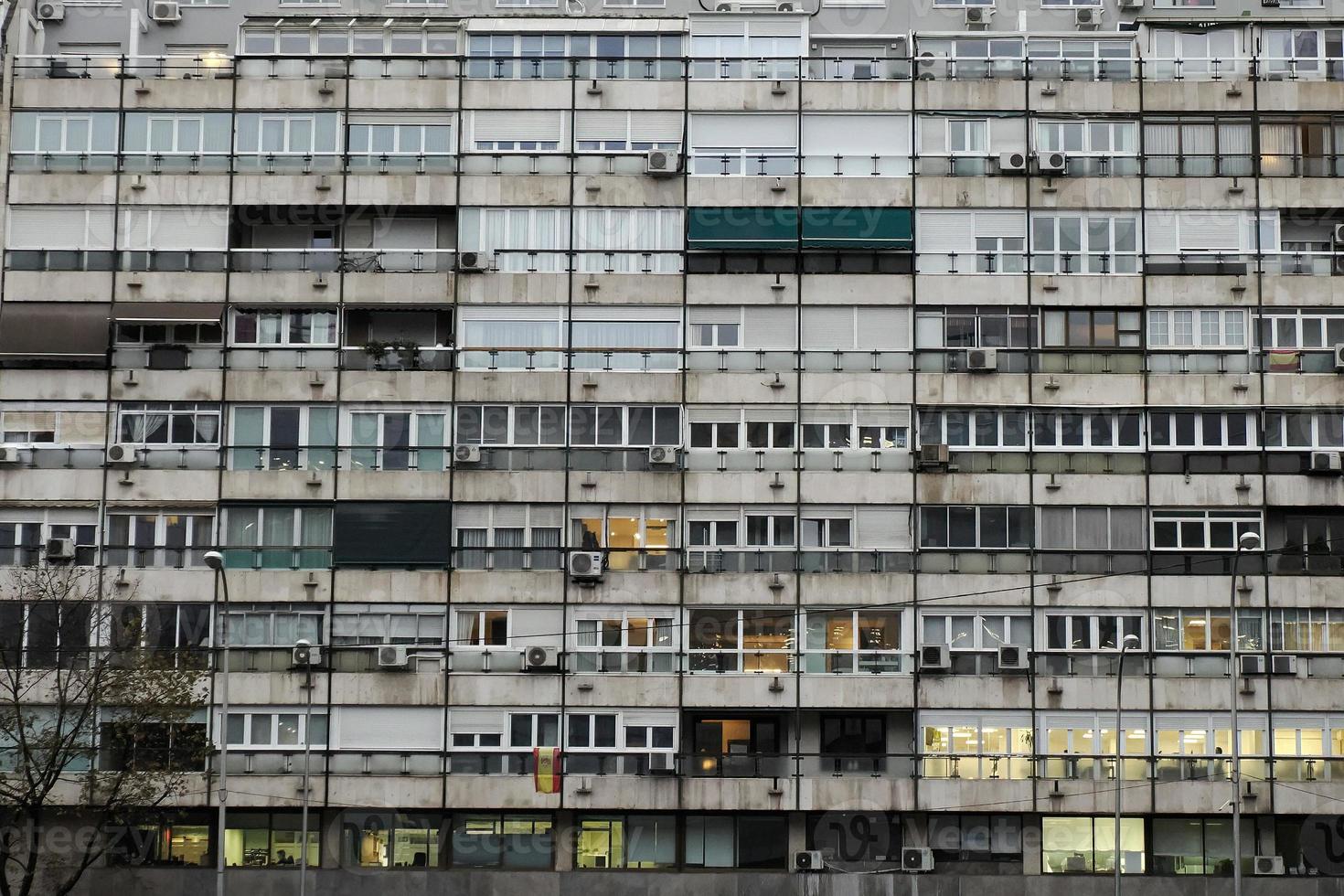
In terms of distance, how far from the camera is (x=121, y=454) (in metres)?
51.2

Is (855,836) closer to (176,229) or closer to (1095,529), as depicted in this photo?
(1095,529)

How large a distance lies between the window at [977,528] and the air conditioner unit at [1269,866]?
9.78 metres

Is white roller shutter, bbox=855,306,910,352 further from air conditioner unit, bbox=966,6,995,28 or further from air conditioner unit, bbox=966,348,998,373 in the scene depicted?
air conditioner unit, bbox=966,6,995,28

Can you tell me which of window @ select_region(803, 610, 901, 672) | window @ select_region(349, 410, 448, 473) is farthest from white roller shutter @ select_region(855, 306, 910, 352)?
window @ select_region(349, 410, 448, 473)

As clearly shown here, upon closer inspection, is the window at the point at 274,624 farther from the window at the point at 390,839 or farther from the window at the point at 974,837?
the window at the point at 974,837

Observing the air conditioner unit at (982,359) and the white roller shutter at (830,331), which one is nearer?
the air conditioner unit at (982,359)

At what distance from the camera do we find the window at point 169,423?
5197 cm

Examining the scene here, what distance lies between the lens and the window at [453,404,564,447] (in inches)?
2039

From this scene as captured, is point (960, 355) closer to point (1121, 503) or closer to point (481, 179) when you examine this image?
point (1121, 503)

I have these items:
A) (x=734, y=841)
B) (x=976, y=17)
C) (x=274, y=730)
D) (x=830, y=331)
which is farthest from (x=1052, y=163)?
(x=274, y=730)

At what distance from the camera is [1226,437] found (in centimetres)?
5159

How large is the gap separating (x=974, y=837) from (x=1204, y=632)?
7970mm

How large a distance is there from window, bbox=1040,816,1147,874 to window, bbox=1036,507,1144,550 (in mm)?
7008

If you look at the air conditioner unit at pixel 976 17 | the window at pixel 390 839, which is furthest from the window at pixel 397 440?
the air conditioner unit at pixel 976 17
